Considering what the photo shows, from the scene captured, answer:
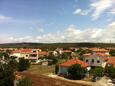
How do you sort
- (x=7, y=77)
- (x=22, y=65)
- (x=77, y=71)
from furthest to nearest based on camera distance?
(x=22, y=65)
(x=77, y=71)
(x=7, y=77)

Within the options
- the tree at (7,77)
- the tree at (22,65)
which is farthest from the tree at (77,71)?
the tree at (22,65)

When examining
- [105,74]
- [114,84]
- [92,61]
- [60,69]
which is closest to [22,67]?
[60,69]

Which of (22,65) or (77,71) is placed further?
(22,65)

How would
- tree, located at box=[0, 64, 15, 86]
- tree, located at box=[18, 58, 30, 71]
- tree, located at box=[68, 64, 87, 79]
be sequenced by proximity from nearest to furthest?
tree, located at box=[0, 64, 15, 86], tree, located at box=[68, 64, 87, 79], tree, located at box=[18, 58, 30, 71]

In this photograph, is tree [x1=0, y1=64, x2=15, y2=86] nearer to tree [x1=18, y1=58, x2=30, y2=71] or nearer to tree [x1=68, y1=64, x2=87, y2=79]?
tree [x1=68, y1=64, x2=87, y2=79]

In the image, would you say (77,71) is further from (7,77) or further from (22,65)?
(22,65)

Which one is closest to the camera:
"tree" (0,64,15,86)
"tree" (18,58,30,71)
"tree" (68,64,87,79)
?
"tree" (0,64,15,86)

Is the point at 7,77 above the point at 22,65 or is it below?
below

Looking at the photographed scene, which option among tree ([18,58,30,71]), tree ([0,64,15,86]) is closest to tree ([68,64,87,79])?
tree ([0,64,15,86])

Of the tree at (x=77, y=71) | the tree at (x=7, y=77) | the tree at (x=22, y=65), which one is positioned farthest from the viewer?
the tree at (x=22, y=65)

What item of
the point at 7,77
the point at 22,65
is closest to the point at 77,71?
the point at 7,77

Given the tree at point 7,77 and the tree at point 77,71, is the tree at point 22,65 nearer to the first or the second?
the tree at point 77,71
